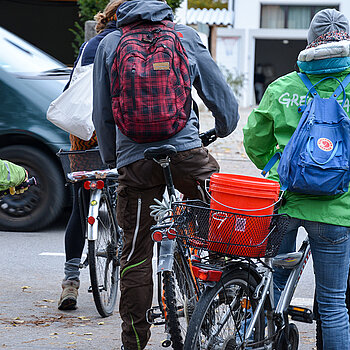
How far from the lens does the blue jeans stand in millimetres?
3584

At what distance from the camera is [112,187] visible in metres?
5.19

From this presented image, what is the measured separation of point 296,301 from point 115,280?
Result: 4.29ft

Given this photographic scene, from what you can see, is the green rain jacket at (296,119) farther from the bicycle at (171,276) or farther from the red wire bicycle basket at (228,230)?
the bicycle at (171,276)

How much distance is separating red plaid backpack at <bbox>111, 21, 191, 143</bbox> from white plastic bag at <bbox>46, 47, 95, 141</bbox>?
1.31m

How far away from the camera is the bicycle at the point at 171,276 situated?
362cm

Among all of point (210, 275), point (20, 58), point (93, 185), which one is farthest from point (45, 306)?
point (20, 58)

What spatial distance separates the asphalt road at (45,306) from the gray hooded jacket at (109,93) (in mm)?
1291

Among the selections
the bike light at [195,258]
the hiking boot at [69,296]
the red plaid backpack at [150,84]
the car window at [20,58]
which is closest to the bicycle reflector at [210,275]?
the bike light at [195,258]

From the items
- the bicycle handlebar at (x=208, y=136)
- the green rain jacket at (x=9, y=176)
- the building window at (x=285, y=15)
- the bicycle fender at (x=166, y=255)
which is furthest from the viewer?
the building window at (x=285, y=15)

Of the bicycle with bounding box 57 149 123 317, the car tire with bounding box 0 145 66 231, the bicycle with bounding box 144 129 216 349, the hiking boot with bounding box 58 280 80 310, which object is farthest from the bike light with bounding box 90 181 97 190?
the car tire with bounding box 0 145 66 231

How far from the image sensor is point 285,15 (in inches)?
1435

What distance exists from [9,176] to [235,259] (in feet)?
4.35

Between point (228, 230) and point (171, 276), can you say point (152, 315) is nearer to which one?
point (171, 276)

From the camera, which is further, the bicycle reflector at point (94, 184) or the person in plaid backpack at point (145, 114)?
the bicycle reflector at point (94, 184)
